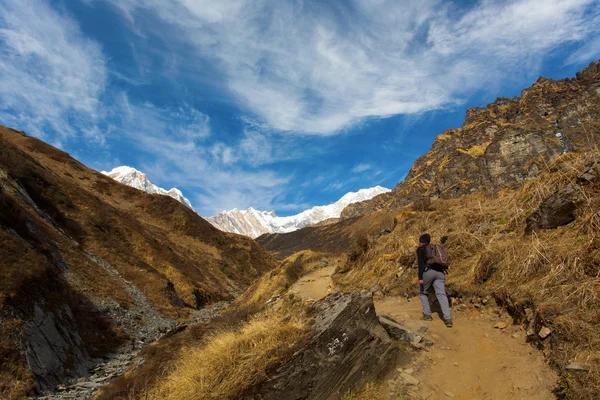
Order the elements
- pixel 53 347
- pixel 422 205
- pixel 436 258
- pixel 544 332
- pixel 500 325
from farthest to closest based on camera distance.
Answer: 1. pixel 422 205
2. pixel 53 347
3. pixel 436 258
4. pixel 500 325
5. pixel 544 332

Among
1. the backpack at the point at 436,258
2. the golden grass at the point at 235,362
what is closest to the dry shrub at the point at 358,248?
the backpack at the point at 436,258

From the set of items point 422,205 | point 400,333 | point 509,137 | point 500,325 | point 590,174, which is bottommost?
point 500,325

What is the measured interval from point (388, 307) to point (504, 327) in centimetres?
350

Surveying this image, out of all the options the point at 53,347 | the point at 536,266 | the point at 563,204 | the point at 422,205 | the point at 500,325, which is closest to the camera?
the point at 500,325

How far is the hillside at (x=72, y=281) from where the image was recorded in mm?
11938

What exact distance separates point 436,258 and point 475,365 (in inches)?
99.2

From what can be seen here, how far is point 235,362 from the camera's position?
16.2ft

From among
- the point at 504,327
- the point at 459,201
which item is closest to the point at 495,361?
the point at 504,327

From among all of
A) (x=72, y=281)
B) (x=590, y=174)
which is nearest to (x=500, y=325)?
(x=590, y=174)

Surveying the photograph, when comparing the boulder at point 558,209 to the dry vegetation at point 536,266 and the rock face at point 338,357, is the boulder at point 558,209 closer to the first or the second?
the dry vegetation at point 536,266

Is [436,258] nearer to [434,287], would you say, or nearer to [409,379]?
[434,287]

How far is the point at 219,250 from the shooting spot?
6138 centimetres

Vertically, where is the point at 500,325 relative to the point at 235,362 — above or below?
below

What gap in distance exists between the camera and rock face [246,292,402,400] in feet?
15.2
